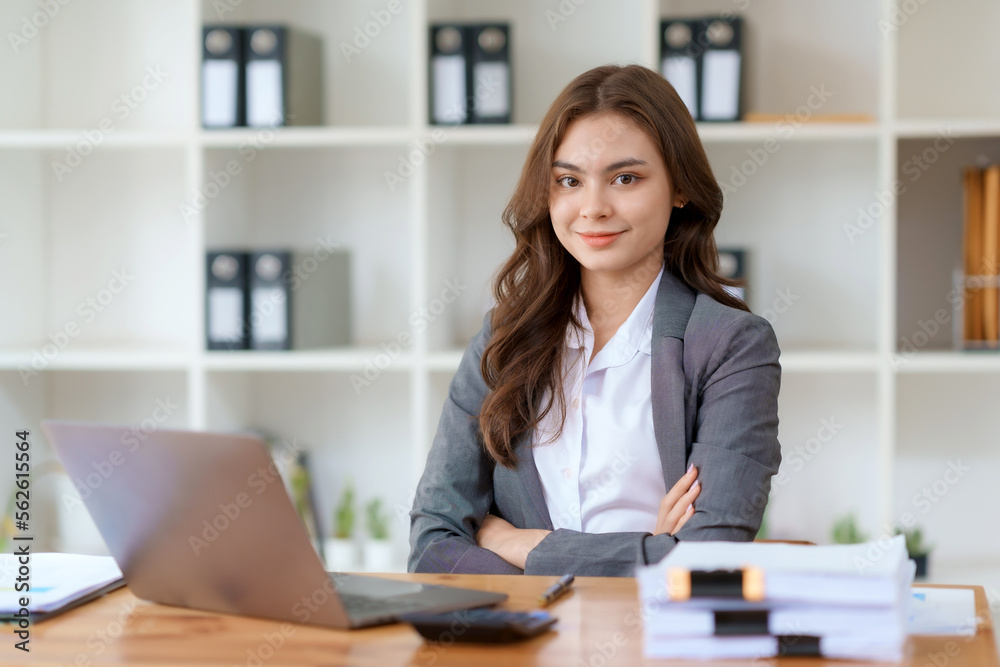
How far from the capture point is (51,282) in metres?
3.06

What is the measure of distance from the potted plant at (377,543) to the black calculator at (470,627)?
1.85 meters

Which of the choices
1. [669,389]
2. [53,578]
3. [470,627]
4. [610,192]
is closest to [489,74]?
[610,192]

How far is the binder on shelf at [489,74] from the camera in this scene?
257 cm

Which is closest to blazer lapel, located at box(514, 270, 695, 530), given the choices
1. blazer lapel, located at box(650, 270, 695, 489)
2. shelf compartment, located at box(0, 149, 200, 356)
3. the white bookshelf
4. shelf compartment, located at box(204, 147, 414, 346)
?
blazer lapel, located at box(650, 270, 695, 489)

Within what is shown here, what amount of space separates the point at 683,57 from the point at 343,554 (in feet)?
5.27

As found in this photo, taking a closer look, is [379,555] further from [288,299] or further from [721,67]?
[721,67]

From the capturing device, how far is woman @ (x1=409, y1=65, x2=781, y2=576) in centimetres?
157

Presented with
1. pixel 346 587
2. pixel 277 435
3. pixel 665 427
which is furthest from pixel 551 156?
pixel 277 435

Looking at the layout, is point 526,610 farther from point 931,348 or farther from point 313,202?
point 313,202

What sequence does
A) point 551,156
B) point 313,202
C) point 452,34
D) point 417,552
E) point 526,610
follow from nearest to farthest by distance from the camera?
point 526,610
point 417,552
point 551,156
point 452,34
point 313,202

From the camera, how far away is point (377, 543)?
2.79 metres

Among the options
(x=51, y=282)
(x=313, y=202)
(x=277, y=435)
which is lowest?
(x=277, y=435)

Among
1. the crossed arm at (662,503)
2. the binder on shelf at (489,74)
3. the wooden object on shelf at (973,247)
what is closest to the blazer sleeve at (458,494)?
the crossed arm at (662,503)

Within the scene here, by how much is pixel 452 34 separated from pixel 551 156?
1.05 meters
